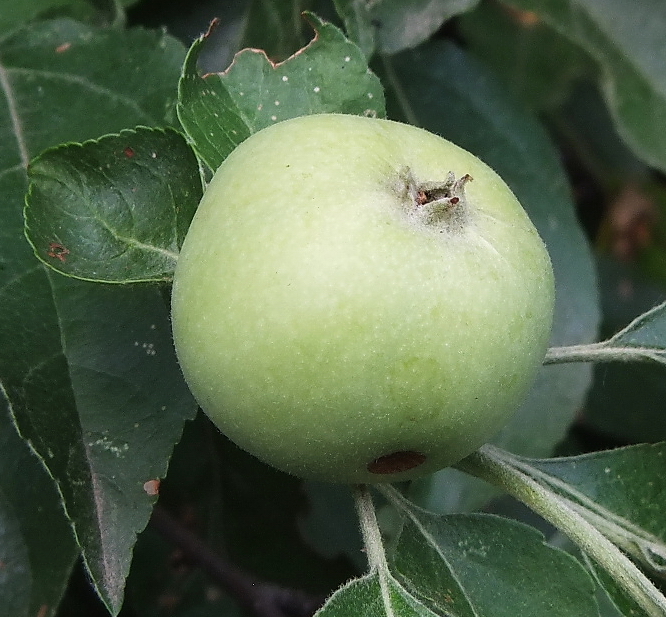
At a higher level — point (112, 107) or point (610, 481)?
point (112, 107)

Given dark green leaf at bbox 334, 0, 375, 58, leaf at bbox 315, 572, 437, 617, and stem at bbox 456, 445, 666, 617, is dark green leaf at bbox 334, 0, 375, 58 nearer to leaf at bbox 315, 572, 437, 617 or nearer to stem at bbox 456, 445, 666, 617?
stem at bbox 456, 445, 666, 617

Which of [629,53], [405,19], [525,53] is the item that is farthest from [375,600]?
[525,53]

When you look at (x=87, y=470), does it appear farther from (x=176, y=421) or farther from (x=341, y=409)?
(x=341, y=409)

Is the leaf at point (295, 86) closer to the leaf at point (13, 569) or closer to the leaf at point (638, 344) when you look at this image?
the leaf at point (638, 344)

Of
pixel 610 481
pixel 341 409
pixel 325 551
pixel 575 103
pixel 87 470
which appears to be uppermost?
pixel 341 409

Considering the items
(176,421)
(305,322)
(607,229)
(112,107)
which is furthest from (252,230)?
(607,229)
